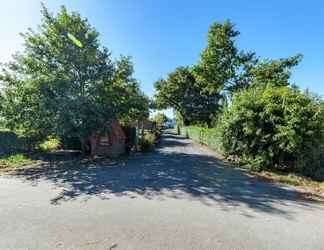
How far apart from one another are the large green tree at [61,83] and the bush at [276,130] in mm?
6915

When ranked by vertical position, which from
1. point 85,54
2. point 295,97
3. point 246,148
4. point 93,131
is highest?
point 85,54

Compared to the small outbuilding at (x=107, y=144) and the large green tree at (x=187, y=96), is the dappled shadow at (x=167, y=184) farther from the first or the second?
the large green tree at (x=187, y=96)

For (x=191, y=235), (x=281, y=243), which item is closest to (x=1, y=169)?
(x=191, y=235)

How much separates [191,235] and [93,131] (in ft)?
30.0

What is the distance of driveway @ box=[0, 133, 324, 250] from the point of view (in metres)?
3.61

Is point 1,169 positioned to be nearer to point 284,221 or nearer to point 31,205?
point 31,205

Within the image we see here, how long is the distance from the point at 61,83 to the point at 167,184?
7452mm

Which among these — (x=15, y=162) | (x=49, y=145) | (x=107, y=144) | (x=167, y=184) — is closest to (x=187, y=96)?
(x=107, y=144)

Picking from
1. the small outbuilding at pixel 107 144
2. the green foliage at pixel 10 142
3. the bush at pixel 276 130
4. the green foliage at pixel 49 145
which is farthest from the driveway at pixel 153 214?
the green foliage at pixel 10 142

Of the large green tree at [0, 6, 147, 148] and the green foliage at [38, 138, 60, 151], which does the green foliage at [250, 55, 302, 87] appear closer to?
the large green tree at [0, 6, 147, 148]

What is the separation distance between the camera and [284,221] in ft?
14.7

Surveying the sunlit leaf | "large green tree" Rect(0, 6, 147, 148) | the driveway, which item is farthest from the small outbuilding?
the driveway

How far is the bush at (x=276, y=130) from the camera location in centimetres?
907

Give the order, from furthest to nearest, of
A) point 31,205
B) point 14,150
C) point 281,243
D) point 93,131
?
1. point 14,150
2. point 93,131
3. point 31,205
4. point 281,243
